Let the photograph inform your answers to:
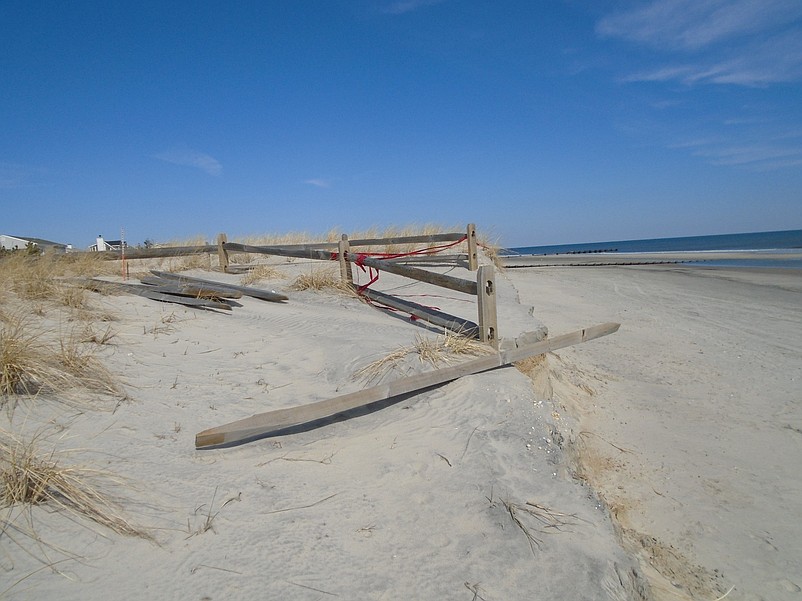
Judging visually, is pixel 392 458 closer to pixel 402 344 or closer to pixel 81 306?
pixel 402 344

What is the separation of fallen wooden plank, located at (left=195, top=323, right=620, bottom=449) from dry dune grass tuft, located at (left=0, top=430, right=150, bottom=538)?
0.72m

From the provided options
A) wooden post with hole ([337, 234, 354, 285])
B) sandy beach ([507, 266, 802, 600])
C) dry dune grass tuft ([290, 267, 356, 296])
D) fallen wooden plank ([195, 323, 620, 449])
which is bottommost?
sandy beach ([507, 266, 802, 600])

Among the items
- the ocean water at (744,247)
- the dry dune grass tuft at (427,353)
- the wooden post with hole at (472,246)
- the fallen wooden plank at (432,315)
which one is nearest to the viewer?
the dry dune grass tuft at (427,353)

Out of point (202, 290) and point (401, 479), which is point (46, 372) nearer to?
point (401, 479)

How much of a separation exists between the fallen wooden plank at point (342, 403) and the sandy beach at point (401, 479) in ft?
0.38

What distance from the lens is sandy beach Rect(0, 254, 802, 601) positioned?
86.7 inches

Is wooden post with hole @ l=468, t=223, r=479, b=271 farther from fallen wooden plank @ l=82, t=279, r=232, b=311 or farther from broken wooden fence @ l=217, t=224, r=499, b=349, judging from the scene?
fallen wooden plank @ l=82, t=279, r=232, b=311

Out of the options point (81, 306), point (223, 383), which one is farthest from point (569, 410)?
point (81, 306)

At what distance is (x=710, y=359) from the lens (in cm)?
721

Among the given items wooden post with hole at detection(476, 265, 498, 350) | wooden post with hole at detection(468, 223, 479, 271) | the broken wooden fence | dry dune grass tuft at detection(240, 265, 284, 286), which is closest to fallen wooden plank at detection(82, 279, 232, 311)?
the broken wooden fence

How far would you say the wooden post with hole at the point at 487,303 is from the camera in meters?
4.80

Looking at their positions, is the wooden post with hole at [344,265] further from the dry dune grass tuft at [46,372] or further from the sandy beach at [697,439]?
the dry dune grass tuft at [46,372]

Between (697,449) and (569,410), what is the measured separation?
1.17m

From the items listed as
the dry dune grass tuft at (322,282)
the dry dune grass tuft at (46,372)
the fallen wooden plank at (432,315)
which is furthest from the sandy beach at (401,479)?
the dry dune grass tuft at (322,282)
